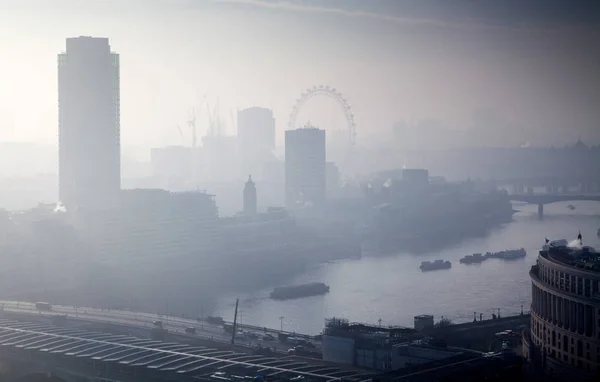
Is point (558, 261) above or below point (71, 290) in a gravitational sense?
above

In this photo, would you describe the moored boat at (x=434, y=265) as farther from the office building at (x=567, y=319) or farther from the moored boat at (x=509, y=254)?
the office building at (x=567, y=319)

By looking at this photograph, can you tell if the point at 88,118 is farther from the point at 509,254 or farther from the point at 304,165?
the point at 509,254

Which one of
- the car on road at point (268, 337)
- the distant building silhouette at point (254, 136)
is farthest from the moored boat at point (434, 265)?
the distant building silhouette at point (254, 136)

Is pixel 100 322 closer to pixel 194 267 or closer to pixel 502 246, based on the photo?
pixel 194 267

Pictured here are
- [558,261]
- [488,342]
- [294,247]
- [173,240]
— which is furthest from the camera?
[294,247]

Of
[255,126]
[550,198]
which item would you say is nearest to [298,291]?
[550,198]

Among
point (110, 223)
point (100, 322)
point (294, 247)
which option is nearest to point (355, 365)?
point (100, 322)
